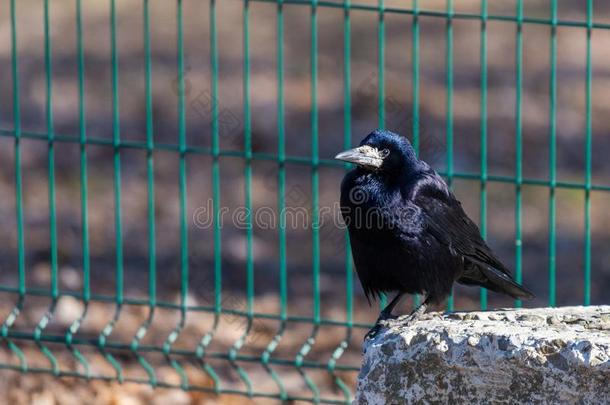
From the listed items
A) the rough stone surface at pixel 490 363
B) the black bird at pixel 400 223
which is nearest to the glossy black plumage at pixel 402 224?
the black bird at pixel 400 223

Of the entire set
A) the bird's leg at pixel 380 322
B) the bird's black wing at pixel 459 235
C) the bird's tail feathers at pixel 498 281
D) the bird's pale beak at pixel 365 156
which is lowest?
Result: the bird's leg at pixel 380 322

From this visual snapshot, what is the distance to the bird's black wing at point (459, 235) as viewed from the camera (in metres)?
4.89

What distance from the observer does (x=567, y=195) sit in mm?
8188

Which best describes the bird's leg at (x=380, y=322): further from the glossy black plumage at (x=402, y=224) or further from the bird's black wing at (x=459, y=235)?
the bird's black wing at (x=459, y=235)

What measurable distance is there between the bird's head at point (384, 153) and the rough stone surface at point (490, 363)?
4.09 ft

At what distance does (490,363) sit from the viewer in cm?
336

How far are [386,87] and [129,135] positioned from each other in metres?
2.06

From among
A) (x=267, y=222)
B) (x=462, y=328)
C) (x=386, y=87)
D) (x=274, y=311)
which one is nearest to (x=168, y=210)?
(x=267, y=222)

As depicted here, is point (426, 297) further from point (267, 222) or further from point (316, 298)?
point (267, 222)

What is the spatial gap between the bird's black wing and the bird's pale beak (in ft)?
0.62

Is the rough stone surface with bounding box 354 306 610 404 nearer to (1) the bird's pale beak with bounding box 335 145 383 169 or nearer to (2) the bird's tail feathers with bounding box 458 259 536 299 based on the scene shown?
(1) the bird's pale beak with bounding box 335 145 383 169

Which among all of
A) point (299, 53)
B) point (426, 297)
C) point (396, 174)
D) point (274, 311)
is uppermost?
point (299, 53)


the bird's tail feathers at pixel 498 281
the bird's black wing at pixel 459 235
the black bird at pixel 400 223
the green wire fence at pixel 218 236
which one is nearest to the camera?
the black bird at pixel 400 223

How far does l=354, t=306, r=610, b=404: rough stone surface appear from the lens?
326 cm
